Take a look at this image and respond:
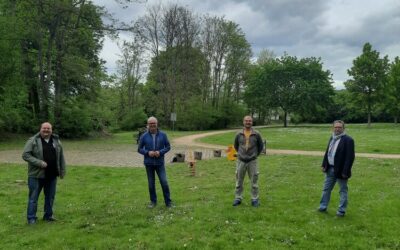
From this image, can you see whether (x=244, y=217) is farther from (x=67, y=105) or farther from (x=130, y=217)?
(x=67, y=105)

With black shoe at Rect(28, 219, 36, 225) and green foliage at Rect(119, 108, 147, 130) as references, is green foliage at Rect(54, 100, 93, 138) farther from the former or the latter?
black shoe at Rect(28, 219, 36, 225)

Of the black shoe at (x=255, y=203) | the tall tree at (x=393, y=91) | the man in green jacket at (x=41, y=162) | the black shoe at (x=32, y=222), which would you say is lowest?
the black shoe at (x=32, y=222)

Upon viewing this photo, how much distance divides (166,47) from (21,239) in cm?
5353

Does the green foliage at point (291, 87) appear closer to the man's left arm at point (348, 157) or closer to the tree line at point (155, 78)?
the tree line at point (155, 78)

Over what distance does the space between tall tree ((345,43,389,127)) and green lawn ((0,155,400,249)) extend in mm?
47261

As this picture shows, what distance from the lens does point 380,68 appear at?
58031 mm

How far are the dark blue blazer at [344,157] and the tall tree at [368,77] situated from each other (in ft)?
175

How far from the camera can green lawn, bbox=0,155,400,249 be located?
6961mm

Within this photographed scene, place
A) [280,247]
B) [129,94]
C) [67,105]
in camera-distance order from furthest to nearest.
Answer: [129,94] < [67,105] < [280,247]

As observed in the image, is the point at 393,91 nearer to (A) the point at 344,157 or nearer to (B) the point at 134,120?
(B) the point at 134,120

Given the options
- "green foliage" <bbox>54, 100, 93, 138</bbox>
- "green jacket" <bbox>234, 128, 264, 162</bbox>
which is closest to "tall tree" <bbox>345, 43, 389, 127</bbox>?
"green foliage" <bbox>54, 100, 93, 138</bbox>

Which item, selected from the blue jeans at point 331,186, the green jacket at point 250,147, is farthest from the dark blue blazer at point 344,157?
the green jacket at point 250,147

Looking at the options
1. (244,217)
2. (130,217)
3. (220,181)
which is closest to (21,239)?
(130,217)

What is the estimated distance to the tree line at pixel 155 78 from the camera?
33.6 metres
